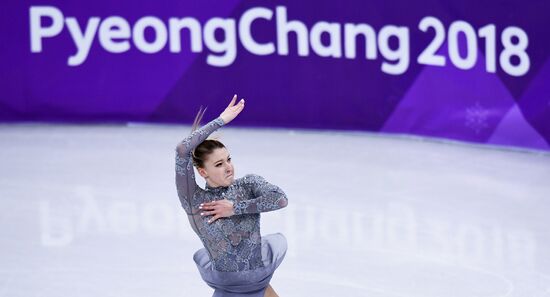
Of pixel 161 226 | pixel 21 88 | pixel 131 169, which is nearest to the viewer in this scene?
pixel 161 226

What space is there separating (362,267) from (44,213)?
7.87 ft

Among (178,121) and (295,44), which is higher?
(295,44)

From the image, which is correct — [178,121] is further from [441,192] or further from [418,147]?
[441,192]

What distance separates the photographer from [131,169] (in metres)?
8.87

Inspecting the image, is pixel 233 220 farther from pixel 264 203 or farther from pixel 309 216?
pixel 309 216

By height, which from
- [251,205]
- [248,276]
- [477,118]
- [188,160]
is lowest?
[477,118]

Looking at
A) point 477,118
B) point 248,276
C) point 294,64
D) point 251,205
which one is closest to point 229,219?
point 251,205

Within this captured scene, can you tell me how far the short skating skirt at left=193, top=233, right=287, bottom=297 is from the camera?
14.9 ft

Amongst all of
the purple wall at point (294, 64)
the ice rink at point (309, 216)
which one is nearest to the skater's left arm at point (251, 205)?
the ice rink at point (309, 216)

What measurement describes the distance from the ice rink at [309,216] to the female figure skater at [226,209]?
141cm

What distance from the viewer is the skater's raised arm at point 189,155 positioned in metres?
4.39

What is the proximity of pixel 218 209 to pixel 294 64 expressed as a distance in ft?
18.9

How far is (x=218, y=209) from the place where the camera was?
14.6ft

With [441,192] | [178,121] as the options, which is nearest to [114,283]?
[441,192]
